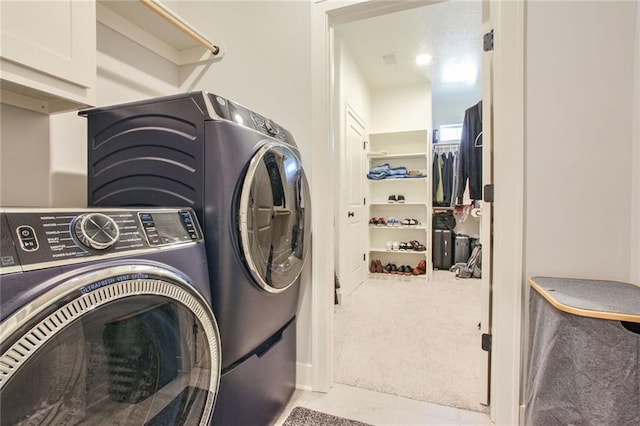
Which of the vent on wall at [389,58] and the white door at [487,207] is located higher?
the vent on wall at [389,58]

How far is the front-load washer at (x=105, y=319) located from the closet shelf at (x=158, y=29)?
1.11m

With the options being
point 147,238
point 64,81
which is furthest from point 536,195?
point 64,81

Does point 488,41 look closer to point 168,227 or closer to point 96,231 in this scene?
point 168,227

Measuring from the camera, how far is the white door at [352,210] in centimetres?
312

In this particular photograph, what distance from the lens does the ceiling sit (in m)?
2.68

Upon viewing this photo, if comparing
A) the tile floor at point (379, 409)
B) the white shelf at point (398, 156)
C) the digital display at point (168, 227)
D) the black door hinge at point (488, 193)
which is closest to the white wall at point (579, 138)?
the black door hinge at point (488, 193)

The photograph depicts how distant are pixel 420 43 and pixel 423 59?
360 millimetres

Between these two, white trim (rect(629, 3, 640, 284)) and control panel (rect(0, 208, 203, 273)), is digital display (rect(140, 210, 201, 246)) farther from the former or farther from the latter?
white trim (rect(629, 3, 640, 284))

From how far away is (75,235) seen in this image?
1.90 feet

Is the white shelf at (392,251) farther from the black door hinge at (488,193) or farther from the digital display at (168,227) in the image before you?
the digital display at (168,227)

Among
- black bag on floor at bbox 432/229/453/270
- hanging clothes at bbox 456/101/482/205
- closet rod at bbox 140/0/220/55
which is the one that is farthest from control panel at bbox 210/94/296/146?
black bag on floor at bbox 432/229/453/270

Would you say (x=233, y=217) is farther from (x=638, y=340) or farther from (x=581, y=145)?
(x=581, y=145)

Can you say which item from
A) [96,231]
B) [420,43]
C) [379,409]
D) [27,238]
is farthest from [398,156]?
[27,238]

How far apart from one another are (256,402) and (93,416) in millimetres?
611
